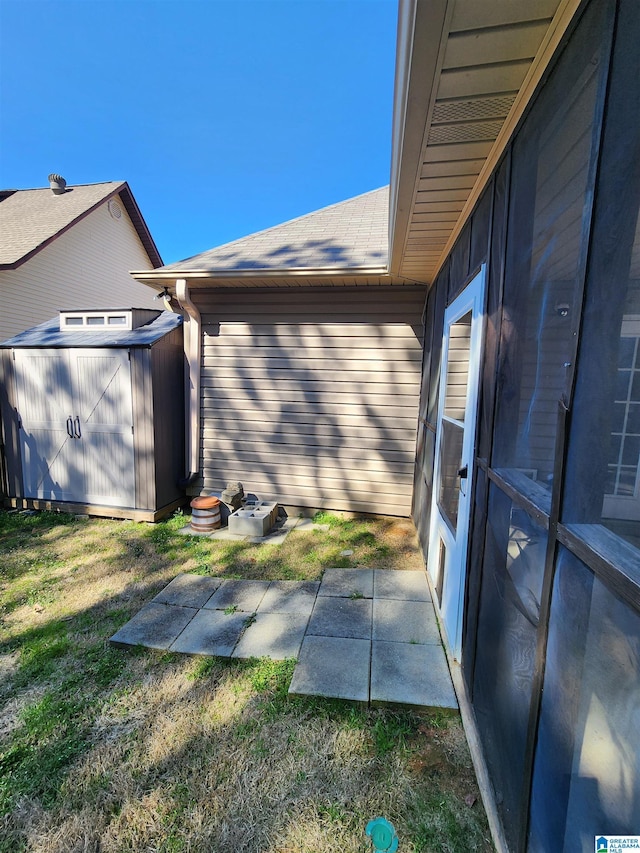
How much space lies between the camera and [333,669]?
6.44 ft

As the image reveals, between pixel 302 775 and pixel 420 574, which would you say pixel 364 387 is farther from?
pixel 302 775

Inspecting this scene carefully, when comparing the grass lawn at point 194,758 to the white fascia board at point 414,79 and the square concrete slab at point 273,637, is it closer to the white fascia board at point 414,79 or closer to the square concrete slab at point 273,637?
the square concrete slab at point 273,637

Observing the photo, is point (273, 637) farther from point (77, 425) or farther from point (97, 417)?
point (77, 425)

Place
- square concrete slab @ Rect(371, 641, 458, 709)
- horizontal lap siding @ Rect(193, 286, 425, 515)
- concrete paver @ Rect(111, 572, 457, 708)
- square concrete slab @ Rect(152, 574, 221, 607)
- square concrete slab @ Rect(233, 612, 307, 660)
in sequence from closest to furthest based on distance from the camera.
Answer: square concrete slab @ Rect(371, 641, 458, 709) → concrete paver @ Rect(111, 572, 457, 708) → square concrete slab @ Rect(233, 612, 307, 660) → square concrete slab @ Rect(152, 574, 221, 607) → horizontal lap siding @ Rect(193, 286, 425, 515)

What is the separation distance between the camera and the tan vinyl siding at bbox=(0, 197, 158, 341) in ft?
25.3

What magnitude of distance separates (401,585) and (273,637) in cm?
109

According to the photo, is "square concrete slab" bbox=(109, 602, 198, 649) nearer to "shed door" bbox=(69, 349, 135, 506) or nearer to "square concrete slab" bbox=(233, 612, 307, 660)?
"square concrete slab" bbox=(233, 612, 307, 660)

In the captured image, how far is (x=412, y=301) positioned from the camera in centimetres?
388

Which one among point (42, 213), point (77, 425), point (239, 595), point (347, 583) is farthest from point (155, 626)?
point (42, 213)

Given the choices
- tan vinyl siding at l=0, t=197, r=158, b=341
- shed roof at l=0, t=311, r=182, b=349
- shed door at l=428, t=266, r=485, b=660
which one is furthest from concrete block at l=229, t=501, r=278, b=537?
tan vinyl siding at l=0, t=197, r=158, b=341

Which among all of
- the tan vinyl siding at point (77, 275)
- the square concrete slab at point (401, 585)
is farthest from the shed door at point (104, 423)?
the tan vinyl siding at point (77, 275)

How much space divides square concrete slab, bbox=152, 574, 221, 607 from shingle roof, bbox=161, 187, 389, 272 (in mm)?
2996

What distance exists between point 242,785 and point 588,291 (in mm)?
2009

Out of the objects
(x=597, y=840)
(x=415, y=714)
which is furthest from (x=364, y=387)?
(x=597, y=840)
